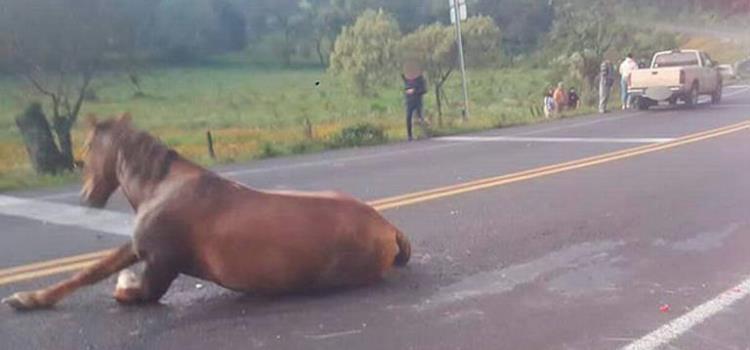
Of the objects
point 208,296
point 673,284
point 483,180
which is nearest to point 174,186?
point 208,296

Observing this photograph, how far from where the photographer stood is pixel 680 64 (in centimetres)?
3158

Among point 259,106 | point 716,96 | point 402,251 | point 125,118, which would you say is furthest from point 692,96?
point 125,118

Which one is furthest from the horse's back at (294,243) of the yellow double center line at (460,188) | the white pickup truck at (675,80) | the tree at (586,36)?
the tree at (586,36)

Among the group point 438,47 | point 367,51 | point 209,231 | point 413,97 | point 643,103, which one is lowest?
point 643,103

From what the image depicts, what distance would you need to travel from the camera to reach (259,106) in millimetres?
45531

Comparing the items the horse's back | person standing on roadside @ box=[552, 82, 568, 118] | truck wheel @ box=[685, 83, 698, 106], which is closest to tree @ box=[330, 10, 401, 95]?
person standing on roadside @ box=[552, 82, 568, 118]

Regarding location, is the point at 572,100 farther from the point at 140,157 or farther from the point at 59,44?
the point at 140,157

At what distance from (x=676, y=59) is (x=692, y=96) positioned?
2102mm

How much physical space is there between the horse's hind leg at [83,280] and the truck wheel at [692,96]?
25792mm

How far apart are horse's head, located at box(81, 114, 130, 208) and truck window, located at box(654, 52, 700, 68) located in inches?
1050

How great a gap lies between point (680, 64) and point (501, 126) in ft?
27.3

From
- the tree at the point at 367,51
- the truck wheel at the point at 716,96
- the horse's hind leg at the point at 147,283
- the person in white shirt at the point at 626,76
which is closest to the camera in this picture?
the horse's hind leg at the point at 147,283

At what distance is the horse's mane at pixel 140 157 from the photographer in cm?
664

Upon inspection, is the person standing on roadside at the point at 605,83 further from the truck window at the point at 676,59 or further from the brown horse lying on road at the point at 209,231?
the brown horse lying on road at the point at 209,231
